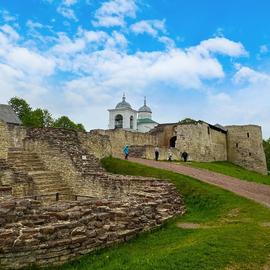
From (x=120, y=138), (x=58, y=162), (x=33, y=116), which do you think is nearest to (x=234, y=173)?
(x=120, y=138)

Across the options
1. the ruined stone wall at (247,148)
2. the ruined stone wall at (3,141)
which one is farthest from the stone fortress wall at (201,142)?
the ruined stone wall at (3,141)

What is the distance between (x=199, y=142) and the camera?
40438 millimetres

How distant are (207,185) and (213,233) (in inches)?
289

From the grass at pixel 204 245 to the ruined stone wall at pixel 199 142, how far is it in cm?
2357

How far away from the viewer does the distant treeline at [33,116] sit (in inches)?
2138

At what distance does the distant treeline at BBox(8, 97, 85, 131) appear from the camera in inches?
2138

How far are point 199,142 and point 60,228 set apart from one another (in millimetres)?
32653

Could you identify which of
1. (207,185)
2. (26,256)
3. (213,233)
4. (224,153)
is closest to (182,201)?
(207,185)

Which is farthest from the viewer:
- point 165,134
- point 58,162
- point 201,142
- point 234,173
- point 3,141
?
point 165,134

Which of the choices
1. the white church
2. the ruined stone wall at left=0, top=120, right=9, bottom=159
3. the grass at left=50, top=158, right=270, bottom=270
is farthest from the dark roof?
the white church

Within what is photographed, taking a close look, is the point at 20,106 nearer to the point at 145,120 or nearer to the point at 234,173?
→ the point at 145,120

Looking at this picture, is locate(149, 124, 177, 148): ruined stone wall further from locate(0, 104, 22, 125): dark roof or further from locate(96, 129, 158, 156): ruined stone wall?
locate(0, 104, 22, 125): dark roof

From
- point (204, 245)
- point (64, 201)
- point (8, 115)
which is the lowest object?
point (204, 245)

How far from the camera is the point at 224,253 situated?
8.80 meters
